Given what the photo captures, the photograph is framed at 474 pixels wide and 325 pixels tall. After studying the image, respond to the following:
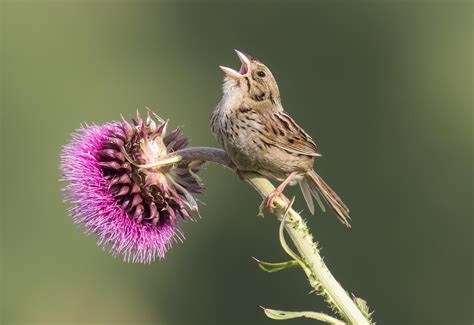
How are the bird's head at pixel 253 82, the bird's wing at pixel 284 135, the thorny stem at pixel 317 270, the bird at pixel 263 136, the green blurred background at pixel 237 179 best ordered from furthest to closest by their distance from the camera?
1. the green blurred background at pixel 237 179
2. the bird's head at pixel 253 82
3. the bird's wing at pixel 284 135
4. the bird at pixel 263 136
5. the thorny stem at pixel 317 270

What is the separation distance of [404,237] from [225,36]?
775cm

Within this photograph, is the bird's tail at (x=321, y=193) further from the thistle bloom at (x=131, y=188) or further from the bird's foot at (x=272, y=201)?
the thistle bloom at (x=131, y=188)

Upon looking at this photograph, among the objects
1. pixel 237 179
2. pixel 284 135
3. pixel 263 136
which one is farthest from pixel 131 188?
pixel 237 179

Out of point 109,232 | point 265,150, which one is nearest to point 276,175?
point 265,150

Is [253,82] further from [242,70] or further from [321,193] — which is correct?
[321,193]

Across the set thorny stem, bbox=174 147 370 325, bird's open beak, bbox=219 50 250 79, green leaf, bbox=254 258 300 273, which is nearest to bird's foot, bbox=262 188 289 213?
thorny stem, bbox=174 147 370 325

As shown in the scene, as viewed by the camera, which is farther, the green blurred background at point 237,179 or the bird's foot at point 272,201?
the green blurred background at point 237,179

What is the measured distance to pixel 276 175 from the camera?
5672mm

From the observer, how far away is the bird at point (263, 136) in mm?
5566

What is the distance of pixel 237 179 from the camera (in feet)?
66.5

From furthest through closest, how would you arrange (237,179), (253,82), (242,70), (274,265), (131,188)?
(237,179)
(242,70)
(253,82)
(131,188)
(274,265)

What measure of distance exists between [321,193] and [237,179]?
14433 millimetres

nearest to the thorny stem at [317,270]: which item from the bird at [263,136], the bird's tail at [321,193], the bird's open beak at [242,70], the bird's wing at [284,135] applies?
the bird at [263,136]

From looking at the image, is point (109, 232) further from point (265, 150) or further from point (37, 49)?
point (37, 49)
